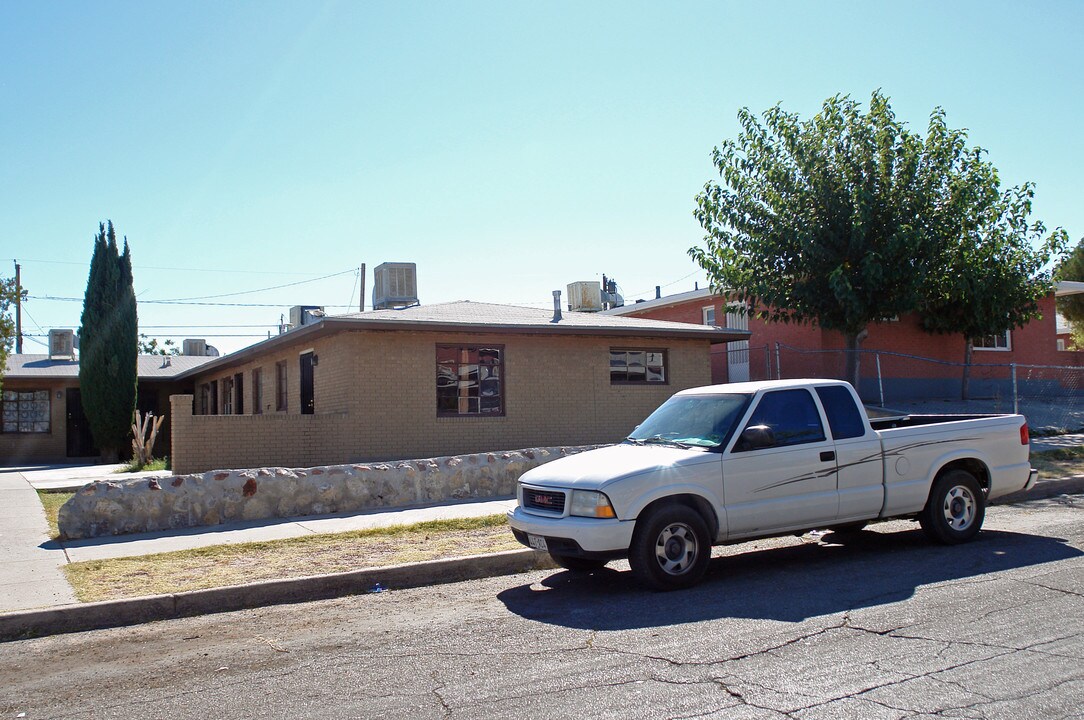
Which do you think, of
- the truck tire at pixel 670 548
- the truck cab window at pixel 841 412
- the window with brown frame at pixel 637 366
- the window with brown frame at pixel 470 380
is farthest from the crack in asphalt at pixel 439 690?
the window with brown frame at pixel 637 366

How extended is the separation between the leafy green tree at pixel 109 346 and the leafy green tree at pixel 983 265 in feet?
76.1

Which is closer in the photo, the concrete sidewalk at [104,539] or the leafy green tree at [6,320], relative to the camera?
the concrete sidewalk at [104,539]

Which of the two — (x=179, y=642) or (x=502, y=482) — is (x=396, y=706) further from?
(x=502, y=482)

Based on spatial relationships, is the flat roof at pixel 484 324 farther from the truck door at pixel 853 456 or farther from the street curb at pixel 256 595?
the truck door at pixel 853 456

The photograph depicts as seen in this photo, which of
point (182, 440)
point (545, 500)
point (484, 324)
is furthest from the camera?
point (484, 324)

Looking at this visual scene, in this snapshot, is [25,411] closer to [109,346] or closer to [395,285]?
[109,346]

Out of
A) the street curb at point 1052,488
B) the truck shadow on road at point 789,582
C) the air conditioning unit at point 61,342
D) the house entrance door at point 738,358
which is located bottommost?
the truck shadow on road at point 789,582

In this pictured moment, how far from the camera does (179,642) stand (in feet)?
22.3

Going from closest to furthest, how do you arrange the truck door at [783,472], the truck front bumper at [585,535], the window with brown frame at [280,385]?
the truck front bumper at [585,535] < the truck door at [783,472] < the window with brown frame at [280,385]

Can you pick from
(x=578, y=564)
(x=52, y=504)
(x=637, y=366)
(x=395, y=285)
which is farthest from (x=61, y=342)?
(x=578, y=564)

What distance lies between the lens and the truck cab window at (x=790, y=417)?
27.9 ft

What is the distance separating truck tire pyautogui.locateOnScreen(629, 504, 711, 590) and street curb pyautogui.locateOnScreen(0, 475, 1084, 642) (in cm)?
181

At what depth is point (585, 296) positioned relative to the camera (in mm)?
26203

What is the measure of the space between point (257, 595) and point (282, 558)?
4.61 ft
